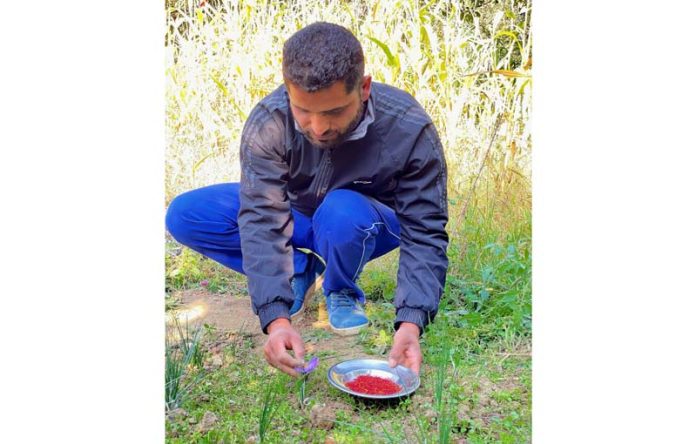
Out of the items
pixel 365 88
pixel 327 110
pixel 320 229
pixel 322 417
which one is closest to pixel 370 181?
pixel 320 229

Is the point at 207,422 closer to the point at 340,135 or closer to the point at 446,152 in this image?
the point at 340,135

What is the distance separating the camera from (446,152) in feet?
8.37

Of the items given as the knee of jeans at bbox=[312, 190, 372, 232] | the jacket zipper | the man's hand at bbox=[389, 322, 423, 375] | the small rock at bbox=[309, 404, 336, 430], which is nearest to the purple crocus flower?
the small rock at bbox=[309, 404, 336, 430]

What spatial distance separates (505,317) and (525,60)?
2.82 feet

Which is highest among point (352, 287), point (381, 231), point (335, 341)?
point (381, 231)

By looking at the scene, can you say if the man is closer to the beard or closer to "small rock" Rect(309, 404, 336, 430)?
the beard

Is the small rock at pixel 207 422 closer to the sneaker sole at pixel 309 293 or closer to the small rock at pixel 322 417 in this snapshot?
the small rock at pixel 322 417

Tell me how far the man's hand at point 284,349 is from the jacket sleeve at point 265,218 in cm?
6

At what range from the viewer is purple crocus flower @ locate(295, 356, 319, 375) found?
2036 mm

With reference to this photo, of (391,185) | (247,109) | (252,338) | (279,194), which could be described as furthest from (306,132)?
(252,338)

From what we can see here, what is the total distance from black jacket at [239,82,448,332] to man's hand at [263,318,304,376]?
0.07 metres

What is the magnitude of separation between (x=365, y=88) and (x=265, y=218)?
513mm

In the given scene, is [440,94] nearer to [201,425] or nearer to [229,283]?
[229,283]

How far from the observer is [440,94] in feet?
8.30
